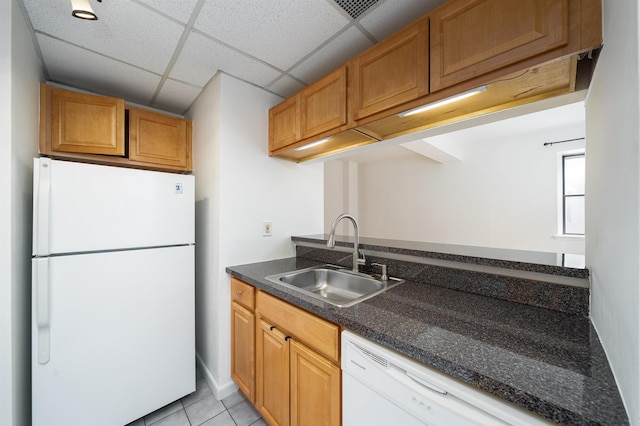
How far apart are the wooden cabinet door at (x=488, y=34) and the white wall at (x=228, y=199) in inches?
52.6

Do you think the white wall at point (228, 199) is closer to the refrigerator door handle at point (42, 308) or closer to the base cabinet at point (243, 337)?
the base cabinet at point (243, 337)

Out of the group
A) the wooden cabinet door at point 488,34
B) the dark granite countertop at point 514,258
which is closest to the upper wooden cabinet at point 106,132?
the dark granite countertop at point 514,258

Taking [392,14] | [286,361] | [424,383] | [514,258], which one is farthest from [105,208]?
[514,258]

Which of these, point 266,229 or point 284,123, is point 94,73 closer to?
point 284,123

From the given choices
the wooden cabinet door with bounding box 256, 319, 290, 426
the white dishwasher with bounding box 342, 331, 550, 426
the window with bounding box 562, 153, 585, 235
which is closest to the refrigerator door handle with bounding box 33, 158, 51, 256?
the wooden cabinet door with bounding box 256, 319, 290, 426

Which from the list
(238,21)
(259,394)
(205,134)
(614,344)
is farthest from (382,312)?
(205,134)

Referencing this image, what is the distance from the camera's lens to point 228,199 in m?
1.79

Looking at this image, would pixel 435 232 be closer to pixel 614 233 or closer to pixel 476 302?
pixel 476 302

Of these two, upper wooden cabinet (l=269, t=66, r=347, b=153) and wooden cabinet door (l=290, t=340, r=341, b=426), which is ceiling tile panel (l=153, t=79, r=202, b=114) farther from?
wooden cabinet door (l=290, t=340, r=341, b=426)

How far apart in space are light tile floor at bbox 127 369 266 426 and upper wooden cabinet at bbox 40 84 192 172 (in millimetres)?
1764

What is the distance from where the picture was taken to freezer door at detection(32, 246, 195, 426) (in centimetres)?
126

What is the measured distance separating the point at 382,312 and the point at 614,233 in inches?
27.9

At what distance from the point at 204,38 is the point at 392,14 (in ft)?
3.46

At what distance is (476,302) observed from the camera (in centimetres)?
110
